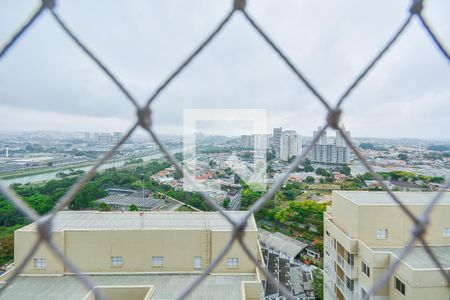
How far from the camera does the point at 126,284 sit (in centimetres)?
286

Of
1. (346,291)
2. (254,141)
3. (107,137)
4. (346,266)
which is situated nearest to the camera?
(107,137)

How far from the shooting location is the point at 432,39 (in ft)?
1.62

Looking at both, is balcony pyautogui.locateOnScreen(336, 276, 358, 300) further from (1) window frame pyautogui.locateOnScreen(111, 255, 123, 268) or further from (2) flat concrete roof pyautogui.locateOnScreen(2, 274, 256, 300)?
(1) window frame pyautogui.locateOnScreen(111, 255, 123, 268)

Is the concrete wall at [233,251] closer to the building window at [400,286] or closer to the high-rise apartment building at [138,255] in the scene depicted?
the high-rise apartment building at [138,255]

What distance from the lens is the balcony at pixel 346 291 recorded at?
3599 mm

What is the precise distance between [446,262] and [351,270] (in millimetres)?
1002

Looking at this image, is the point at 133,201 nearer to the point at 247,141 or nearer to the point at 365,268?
the point at 247,141

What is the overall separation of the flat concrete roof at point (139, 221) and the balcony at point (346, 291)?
1.63m

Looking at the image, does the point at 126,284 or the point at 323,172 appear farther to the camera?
the point at 323,172

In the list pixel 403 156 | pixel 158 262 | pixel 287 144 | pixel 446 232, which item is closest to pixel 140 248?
pixel 158 262

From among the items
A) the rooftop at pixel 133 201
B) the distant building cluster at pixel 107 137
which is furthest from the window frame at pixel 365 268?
the rooftop at pixel 133 201

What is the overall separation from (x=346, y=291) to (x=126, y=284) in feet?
9.45

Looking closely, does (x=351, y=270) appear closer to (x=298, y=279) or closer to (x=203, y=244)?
(x=203, y=244)

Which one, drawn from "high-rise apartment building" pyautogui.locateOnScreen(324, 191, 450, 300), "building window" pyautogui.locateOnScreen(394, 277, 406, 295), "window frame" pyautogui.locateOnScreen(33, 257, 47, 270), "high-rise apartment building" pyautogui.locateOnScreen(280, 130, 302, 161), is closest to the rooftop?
"window frame" pyautogui.locateOnScreen(33, 257, 47, 270)
